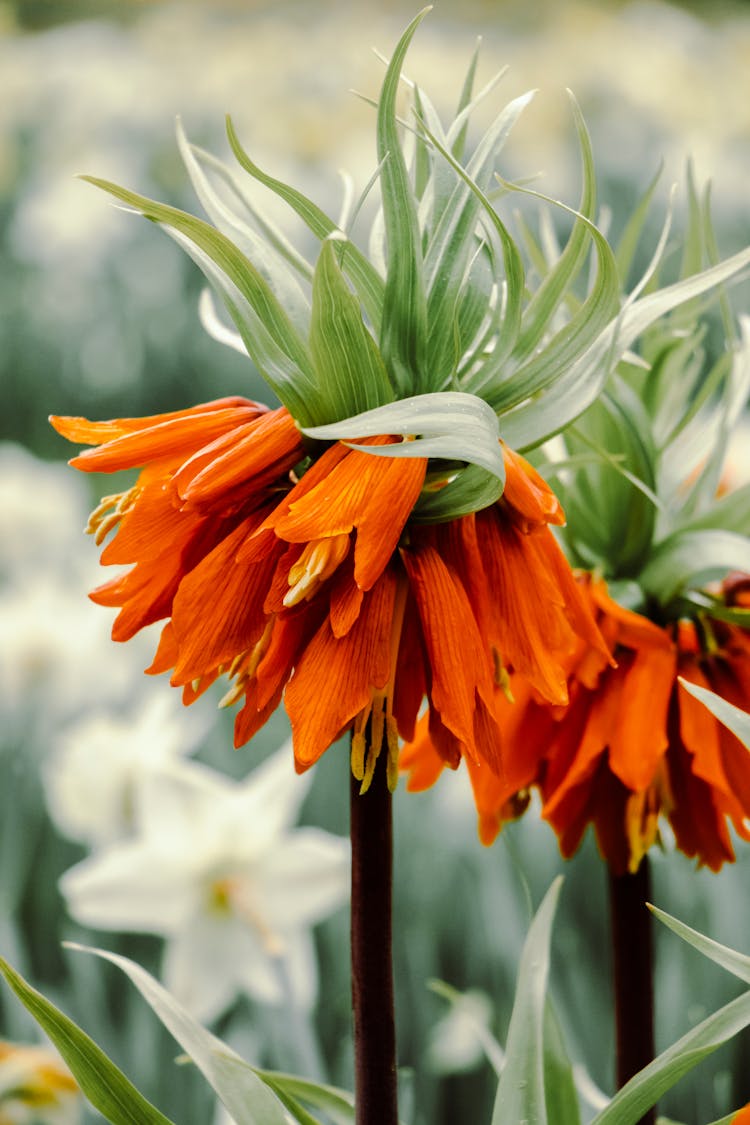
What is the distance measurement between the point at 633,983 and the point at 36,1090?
14.7 inches

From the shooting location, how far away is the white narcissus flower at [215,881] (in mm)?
752

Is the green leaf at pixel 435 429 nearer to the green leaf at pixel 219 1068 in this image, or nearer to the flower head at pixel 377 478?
the flower head at pixel 377 478

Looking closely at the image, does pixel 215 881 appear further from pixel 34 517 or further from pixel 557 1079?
pixel 34 517

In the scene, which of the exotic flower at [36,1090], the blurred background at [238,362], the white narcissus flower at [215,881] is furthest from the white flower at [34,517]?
the exotic flower at [36,1090]

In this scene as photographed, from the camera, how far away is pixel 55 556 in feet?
4.51

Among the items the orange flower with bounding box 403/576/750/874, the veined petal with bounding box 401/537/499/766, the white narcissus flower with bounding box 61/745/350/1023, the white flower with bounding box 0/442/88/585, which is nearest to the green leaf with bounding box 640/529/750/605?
the orange flower with bounding box 403/576/750/874

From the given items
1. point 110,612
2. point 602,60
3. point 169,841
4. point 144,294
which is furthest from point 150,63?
point 169,841

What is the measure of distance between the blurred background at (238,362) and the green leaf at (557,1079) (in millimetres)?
48

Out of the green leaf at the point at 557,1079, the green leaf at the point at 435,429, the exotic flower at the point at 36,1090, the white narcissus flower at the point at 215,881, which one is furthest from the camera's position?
the white narcissus flower at the point at 215,881

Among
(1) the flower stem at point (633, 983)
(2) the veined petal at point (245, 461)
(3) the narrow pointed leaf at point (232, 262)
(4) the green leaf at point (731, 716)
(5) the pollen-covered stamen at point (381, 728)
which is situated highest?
(3) the narrow pointed leaf at point (232, 262)

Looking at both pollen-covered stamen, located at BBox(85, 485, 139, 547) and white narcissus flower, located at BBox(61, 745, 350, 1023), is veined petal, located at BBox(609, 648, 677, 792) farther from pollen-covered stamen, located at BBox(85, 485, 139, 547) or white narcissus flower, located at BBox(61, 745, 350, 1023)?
white narcissus flower, located at BBox(61, 745, 350, 1023)

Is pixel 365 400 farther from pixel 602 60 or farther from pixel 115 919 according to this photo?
pixel 602 60

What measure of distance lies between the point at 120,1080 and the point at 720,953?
0.15 m

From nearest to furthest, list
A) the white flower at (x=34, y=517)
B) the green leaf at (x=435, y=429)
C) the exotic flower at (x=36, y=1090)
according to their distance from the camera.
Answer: the green leaf at (x=435, y=429), the exotic flower at (x=36, y=1090), the white flower at (x=34, y=517)
